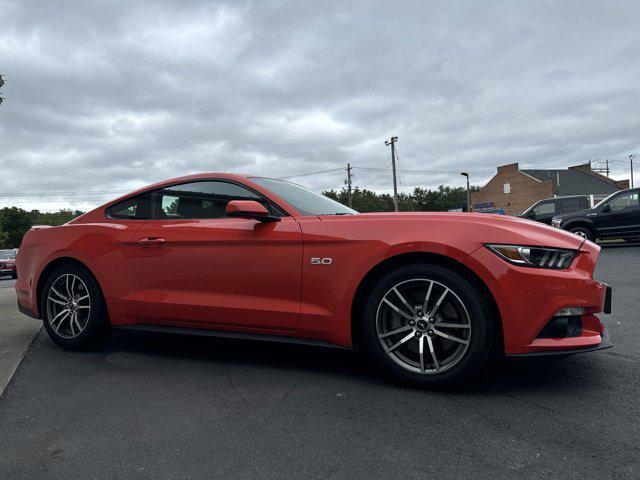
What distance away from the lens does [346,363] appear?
3449 mm

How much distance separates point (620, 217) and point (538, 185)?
46.5 m

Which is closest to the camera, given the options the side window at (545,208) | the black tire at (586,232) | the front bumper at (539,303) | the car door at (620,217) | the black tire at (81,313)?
the front bumper at (539,303)

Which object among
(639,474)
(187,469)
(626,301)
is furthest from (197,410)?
(626,301)

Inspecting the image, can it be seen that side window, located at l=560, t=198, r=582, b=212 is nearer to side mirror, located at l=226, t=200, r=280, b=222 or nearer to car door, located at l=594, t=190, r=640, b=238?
car door, located at l=594, t=190, r=640, b=238

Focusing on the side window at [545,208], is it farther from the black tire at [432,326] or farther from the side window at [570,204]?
the black tire at [432,326]

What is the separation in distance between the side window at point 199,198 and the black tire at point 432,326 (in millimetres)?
1113

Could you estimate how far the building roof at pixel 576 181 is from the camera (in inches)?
2242

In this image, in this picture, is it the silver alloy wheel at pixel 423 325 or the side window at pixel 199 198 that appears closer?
the silver alloy wheel at pixel 423 325

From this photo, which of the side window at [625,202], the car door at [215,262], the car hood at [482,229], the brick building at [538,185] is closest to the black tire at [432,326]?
the car hood at [482,229]

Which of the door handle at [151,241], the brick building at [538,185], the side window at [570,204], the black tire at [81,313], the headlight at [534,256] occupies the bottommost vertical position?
the black tire at [81,313]

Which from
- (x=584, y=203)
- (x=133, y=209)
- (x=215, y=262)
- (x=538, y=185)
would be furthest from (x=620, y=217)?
(x=538, y=185)

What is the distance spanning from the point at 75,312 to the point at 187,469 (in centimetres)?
256

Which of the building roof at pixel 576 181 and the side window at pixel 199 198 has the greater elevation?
the building roof at pixel 576 181

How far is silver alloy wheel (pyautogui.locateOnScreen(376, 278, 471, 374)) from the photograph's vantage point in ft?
9.14
